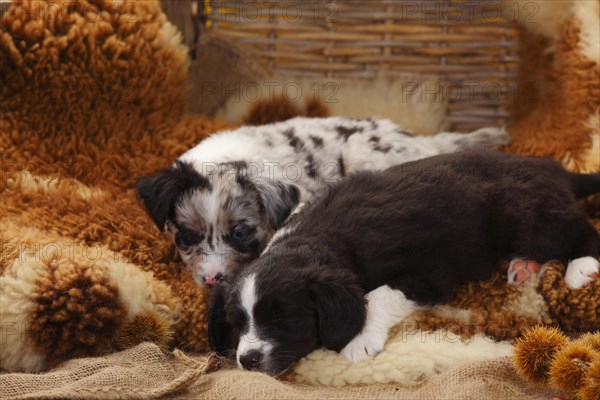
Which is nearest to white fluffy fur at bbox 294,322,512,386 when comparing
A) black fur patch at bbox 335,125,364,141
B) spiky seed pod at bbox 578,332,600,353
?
spiky seed pod at bbox 578,332,600,353

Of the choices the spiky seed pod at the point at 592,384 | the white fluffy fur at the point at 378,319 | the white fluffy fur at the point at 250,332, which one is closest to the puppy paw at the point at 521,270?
the white fluffy fur at the point at 378,319

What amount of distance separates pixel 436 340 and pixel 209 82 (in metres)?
3.27

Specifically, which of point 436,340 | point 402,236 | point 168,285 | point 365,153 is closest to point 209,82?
point 365,153

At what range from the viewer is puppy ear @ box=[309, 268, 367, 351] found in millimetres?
3289

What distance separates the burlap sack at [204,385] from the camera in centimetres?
301

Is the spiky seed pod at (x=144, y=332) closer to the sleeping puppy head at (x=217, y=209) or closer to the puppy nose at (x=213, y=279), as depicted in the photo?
the puppy nose at (x=213, y=279)

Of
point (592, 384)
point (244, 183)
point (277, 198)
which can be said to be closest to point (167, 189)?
point (244, 183)

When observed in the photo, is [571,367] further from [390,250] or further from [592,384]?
[390,250]

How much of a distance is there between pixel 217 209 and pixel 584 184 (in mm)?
2010

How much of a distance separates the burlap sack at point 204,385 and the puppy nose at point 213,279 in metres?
0.62

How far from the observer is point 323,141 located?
5012 mm

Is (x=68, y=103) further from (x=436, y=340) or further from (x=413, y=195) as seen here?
(x=436, y=340)

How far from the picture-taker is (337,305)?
10.8 ft

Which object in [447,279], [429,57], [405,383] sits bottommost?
[405,383]
